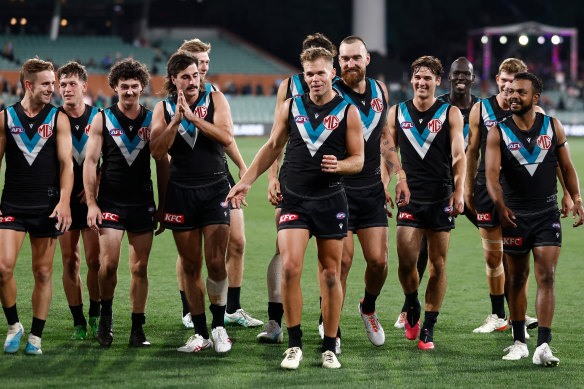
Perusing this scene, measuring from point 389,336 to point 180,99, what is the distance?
2585 millimetres

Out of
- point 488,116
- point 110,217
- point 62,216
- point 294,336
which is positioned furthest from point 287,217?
point 488,116

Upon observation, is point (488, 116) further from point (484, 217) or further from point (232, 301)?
point (232, 301)

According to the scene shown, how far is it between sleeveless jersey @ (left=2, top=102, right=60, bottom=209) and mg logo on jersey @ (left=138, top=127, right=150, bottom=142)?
24.3 inches

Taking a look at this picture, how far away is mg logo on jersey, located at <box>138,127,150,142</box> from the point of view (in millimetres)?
7055

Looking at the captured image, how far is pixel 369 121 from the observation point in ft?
24.2

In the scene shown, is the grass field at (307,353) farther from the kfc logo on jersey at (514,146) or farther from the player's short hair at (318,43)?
the player's short hair at (318,43)

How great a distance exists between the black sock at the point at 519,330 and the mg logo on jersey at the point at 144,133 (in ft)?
10.0

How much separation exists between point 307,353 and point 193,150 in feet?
5.58

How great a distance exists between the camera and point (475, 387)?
6012mm

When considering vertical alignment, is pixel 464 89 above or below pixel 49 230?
above

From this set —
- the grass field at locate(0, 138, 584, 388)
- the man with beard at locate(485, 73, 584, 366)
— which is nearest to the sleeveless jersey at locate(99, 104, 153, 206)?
the grass field at locate(0, 138, 584, 388)

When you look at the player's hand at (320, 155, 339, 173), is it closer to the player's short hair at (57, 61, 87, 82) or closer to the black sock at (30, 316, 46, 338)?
the player's short hair at (57, 61, 87, 82)

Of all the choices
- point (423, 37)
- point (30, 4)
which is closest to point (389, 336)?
point (30, 4)

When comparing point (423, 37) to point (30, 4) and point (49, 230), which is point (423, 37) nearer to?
point (30, 4)
